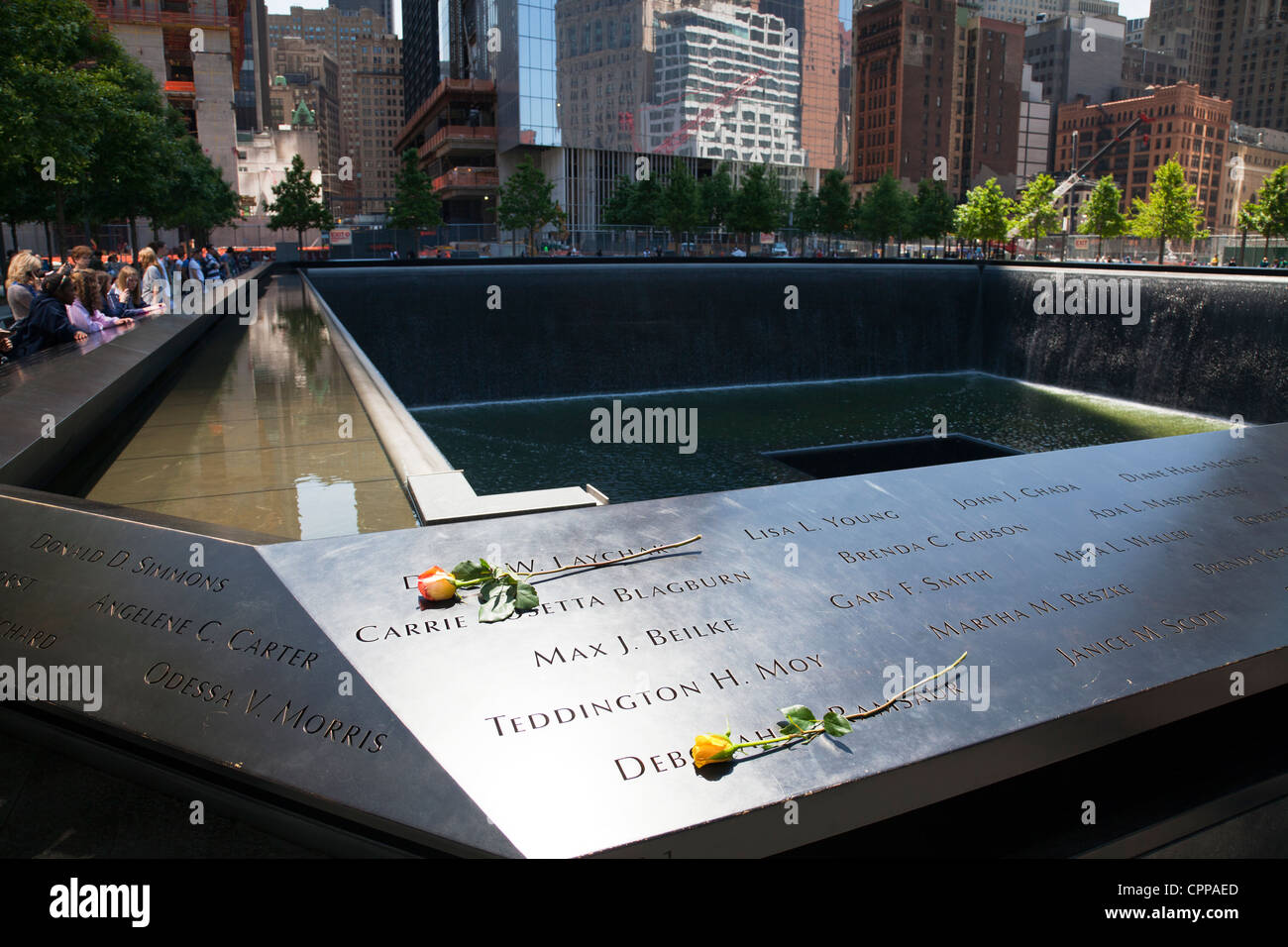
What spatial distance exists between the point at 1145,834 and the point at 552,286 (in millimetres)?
16666

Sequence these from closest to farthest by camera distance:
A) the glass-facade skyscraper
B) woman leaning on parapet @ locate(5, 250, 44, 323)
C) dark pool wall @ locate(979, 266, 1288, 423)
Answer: woman leaning on parapet @ locate(5, 250, 44, 323)
dark pool wall @ locate(979, 266, 1288, 423)
the glass-facade skyscraper

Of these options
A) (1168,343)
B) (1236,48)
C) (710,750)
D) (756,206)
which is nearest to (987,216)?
(756,206)

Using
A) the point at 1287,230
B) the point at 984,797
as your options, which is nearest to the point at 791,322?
the point at 984,797

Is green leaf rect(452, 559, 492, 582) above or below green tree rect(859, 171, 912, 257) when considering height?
below

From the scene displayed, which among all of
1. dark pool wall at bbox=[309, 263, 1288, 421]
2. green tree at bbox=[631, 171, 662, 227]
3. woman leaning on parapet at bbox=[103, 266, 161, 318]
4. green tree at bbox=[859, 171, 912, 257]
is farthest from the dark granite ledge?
green tree at bbox=[859, 171, 912, 257]

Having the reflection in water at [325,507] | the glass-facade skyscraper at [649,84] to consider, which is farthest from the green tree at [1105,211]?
the reflection in water at [325,507]

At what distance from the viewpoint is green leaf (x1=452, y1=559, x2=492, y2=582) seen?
→ 2.33m

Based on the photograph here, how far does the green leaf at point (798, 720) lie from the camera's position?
1.90 meters

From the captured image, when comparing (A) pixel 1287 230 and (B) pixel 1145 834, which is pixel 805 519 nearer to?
(B) pixel 1145 834

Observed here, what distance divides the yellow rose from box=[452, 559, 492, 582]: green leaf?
0.77 metres

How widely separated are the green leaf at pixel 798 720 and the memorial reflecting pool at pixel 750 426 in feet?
26.9

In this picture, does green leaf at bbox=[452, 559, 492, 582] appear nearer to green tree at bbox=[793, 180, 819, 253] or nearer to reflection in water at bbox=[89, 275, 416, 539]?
reflection in water at bbox=[89, 275, 416, 539]

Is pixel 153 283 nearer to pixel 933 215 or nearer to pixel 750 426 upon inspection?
pixel 750 426

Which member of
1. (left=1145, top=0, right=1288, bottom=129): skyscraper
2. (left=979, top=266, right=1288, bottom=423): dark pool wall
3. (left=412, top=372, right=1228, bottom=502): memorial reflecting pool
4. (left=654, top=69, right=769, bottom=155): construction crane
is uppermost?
(left=1145, top=0, right=1288, bottom=129): skyscraper
